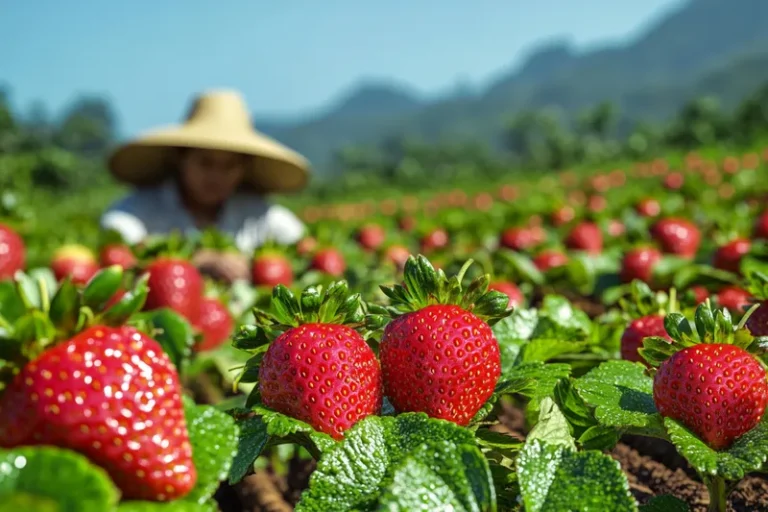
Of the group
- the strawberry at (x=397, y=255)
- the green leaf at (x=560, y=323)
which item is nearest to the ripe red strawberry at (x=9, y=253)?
the strawberry at (x=397, y=255)

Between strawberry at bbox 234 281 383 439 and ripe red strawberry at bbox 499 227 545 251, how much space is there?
2364mm

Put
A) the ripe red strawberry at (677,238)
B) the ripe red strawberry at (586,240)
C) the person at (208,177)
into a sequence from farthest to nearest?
the person at (208,177)
the ripe red strawberry at (586,240)
the ripe red strawberry at (677,238)

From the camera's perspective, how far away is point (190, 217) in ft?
15.9

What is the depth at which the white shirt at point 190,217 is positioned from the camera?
15.3 feet

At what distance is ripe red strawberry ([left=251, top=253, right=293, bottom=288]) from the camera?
2.83 meters

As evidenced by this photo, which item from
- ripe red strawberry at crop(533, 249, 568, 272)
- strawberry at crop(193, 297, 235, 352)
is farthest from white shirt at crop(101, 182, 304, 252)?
strawberry at crop(193, 297, 235, 352)

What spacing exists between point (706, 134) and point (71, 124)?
9386 cm

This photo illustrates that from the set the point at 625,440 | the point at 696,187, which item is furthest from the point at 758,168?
the point at 625,440

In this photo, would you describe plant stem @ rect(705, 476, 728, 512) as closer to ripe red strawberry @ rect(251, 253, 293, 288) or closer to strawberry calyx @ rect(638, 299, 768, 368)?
strawberry calyx @ rect(638, 299, 768, 368)

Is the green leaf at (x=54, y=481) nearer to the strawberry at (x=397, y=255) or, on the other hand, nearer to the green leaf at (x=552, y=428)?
the green leaf at (x=552, y=428)

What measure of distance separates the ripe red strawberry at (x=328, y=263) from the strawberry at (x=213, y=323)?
80 centimetres

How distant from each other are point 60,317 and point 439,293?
466 millimetres

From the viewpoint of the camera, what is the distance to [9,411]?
70 cm

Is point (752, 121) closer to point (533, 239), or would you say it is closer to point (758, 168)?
point (758, 168)
